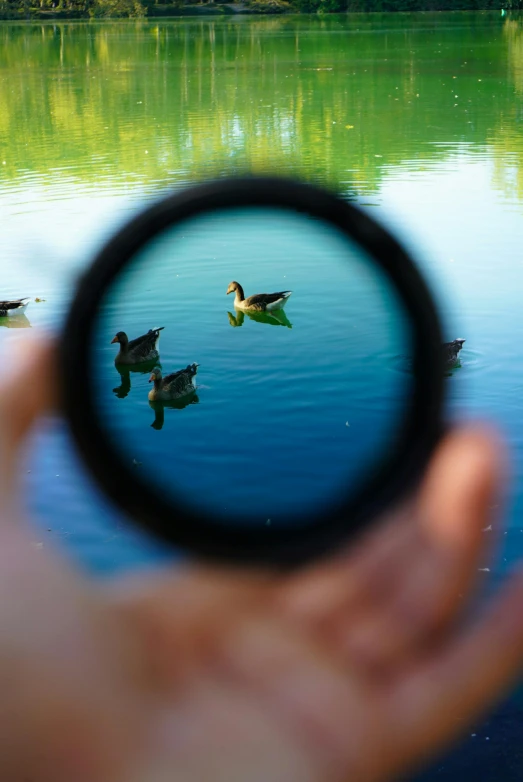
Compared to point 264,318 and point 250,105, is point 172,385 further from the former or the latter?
point 250,105

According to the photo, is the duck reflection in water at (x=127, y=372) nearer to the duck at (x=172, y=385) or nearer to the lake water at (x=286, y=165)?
the duck at (x=172, y=385)

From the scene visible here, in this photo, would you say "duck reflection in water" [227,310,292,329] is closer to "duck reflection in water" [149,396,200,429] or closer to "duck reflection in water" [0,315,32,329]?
"duck reflection in water" [149,396,200,429]

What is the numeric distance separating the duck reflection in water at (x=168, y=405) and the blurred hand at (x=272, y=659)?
249 inches

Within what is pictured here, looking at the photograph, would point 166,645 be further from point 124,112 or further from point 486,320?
point 124,112

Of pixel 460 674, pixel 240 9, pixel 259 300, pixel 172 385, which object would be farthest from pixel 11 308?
pixel 240 9

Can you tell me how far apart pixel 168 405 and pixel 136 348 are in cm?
96

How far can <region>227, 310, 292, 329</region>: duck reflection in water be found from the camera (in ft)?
34.0

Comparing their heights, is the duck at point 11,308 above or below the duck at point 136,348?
above

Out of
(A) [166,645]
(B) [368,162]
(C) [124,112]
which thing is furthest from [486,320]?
(C) [124,112]

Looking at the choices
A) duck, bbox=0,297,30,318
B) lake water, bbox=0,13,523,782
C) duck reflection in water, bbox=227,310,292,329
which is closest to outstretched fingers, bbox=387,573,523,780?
lake water, bbox=0,13,523,782

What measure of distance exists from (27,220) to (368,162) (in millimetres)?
7626

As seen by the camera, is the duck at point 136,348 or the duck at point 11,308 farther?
the duck at point 11,308

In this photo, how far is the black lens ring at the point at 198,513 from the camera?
204 cm

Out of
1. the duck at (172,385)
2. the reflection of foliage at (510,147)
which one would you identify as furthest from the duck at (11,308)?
the reflection of foliage at (510,147)
